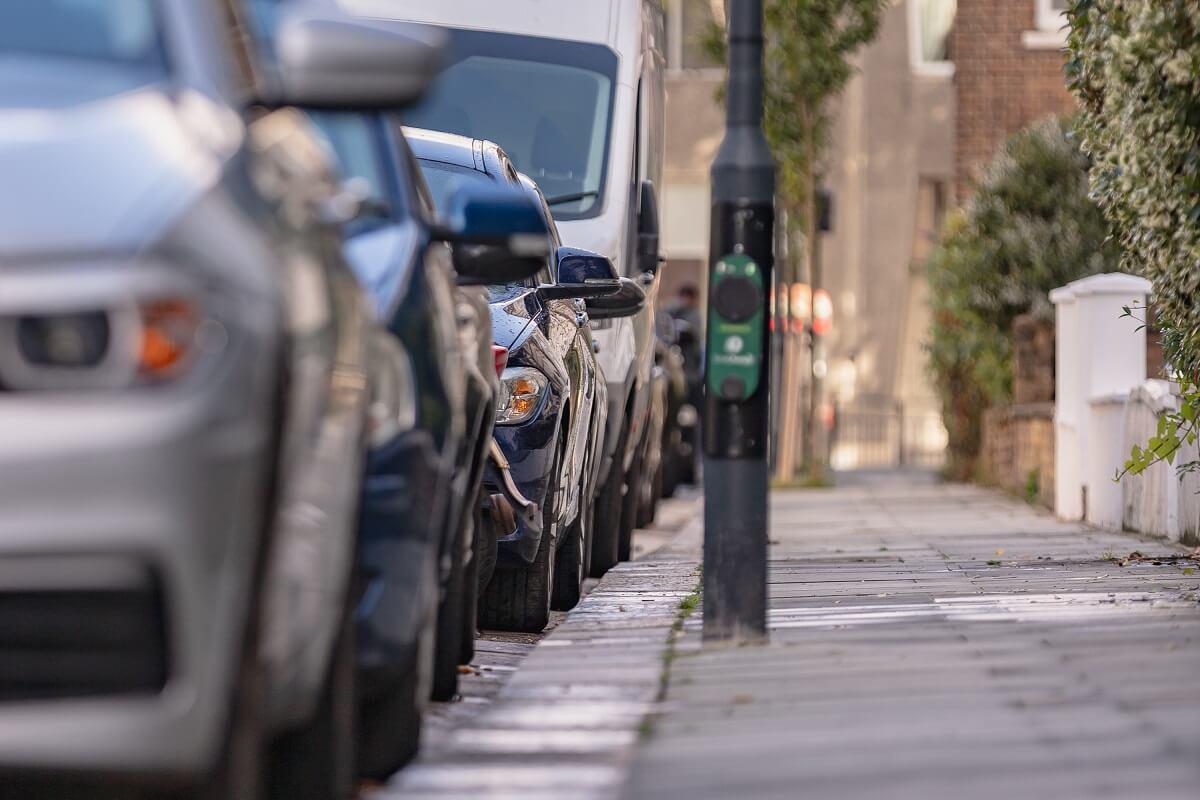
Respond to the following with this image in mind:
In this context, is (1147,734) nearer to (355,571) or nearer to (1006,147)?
(355,571)

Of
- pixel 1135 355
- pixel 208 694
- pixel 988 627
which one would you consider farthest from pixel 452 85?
pixel 208 694

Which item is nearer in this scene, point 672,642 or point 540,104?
point 672,642

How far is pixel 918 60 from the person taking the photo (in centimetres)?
3447

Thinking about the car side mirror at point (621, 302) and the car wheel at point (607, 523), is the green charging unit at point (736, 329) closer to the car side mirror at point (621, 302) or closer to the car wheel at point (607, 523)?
the car side mirror at point (621, 302)

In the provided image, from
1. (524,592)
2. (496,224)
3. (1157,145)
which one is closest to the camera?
(496,224)

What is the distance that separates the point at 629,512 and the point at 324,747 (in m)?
8.77

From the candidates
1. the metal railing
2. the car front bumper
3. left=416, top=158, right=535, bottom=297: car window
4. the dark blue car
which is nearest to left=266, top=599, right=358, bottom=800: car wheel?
the dark blue car

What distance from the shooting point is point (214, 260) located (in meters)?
3.85

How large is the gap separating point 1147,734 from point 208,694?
212 cm

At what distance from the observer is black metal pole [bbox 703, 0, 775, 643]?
23.1 ft

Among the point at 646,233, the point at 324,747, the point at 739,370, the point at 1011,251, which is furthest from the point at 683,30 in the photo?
the point at 324,747

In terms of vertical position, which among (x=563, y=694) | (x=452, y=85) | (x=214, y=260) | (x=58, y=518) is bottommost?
(x=563, y=694)

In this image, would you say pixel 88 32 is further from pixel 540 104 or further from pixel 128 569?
pixel 540 104

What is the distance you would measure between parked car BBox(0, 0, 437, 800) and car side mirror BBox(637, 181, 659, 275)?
9.98m
